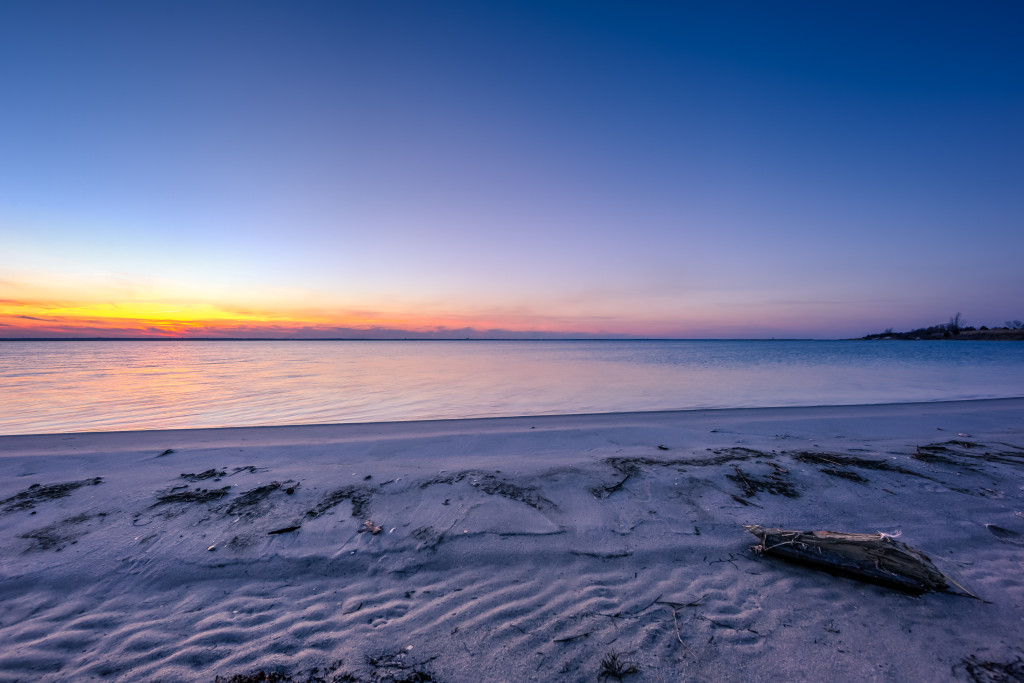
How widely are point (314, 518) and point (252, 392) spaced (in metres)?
12.8

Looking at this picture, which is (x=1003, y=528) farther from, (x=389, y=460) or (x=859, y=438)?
(x=389, y=460)

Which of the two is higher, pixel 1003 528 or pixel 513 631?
pixel 1003 528

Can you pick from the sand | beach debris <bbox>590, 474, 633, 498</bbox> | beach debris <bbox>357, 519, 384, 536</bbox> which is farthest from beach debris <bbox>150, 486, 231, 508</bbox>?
beach debris <bbox>590, 474, 633, 498</bbox>

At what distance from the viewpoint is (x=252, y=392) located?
14492 millimetres

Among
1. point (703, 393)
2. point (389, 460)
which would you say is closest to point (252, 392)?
point (389, 460)

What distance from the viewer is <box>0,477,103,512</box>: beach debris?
4156 millimetres

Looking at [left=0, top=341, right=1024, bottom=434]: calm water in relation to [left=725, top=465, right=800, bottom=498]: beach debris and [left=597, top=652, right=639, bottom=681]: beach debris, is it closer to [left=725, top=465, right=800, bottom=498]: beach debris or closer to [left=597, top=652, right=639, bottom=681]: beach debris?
[left=725, top=465, right=800, bottom=498]: beach debris

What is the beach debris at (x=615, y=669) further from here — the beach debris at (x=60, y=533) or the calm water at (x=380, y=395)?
the calm water at (x=380, y=395)

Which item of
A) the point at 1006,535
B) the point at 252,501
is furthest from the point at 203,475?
the point at 1006,535

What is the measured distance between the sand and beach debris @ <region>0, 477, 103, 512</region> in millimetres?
29

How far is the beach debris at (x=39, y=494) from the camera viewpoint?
4.16 metres

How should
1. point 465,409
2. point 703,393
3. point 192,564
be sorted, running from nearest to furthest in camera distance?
point 192,564, point 465,409, point 703,393

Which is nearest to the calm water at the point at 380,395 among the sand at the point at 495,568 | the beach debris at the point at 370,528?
the sand at the point at 495,568

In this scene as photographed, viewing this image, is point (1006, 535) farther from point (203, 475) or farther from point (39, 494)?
point (39, 494)
